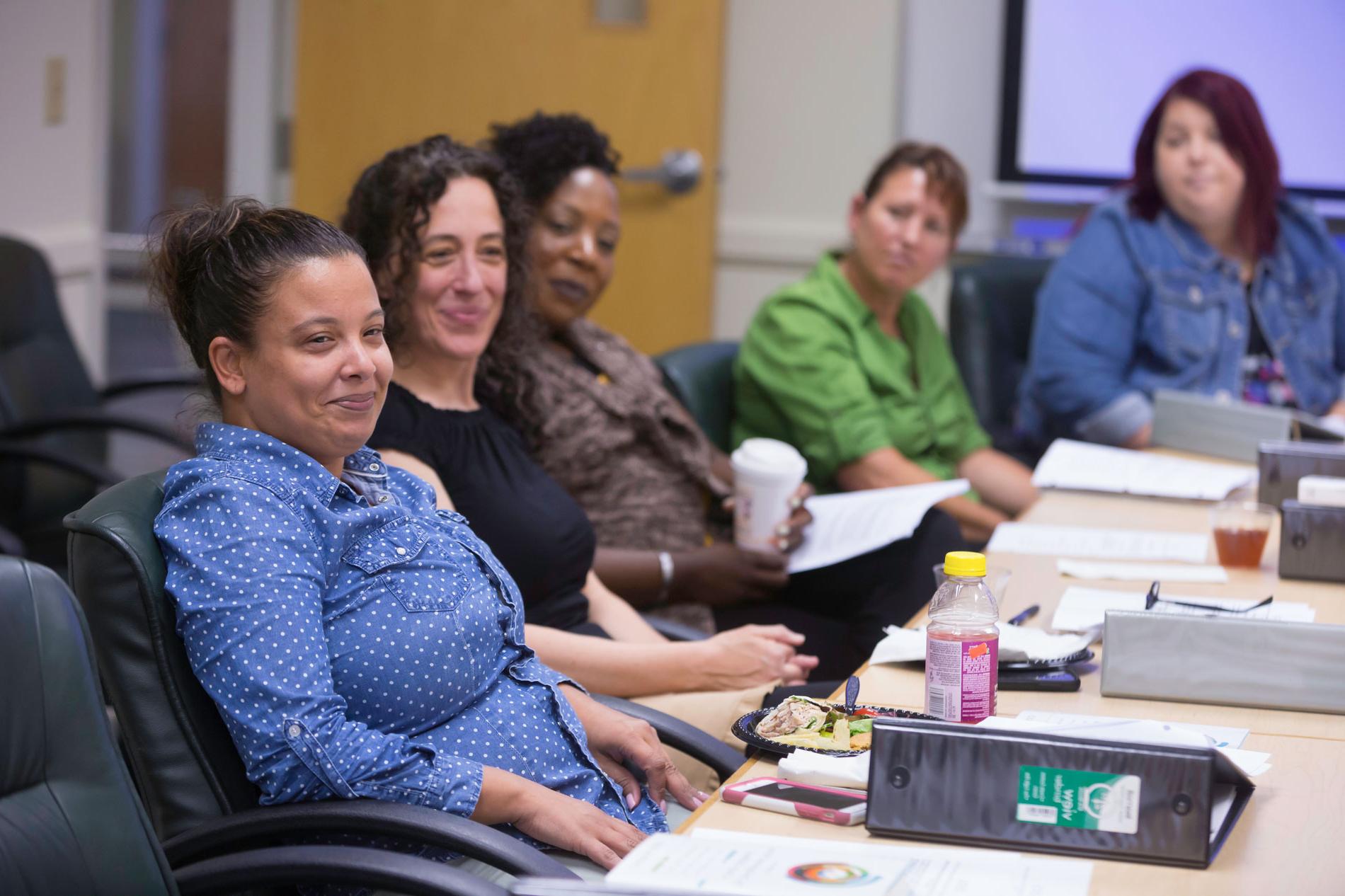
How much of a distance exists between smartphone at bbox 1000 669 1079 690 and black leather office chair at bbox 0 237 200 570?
1.86 meters

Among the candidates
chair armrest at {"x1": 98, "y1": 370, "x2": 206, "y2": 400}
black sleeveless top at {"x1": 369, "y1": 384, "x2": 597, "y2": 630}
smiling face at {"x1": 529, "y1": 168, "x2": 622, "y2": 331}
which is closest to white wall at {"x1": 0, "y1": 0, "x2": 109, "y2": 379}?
chair armrest at {"x1": 98, "y1": 370, "x2": 206, "y2": 400}

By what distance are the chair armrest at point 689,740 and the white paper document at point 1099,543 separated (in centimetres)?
72

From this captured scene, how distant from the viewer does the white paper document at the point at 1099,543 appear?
7.07 feet

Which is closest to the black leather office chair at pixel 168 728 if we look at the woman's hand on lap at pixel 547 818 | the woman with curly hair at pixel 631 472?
the woman's hand on lap at pixel 547 818

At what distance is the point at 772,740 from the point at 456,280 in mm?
851

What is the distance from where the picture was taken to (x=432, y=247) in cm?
192

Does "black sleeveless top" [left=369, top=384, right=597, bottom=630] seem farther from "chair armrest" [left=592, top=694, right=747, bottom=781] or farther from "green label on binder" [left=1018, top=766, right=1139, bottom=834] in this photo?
"green label on binder" [left=1018, top=766, right=1139, bottom=834]

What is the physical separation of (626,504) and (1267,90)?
9.00 feet

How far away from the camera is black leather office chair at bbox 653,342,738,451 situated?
8.79 ft

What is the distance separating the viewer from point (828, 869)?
3.38 feet

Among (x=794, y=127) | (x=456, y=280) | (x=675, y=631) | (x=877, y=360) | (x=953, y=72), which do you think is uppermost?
(x=953, y=72)

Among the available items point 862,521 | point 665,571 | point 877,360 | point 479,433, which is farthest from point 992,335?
point 479,433

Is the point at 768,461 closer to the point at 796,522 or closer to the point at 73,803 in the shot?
the point at 796,522

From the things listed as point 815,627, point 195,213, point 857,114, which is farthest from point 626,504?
point 857,114
